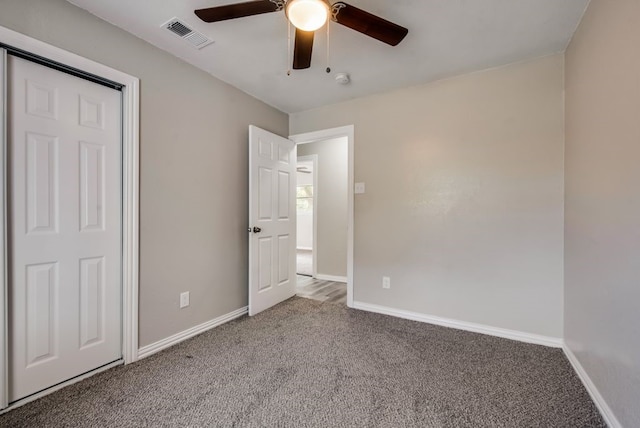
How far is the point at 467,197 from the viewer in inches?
100.0

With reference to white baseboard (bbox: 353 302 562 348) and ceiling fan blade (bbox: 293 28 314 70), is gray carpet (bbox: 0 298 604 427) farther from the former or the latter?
ceiling fan blade (bbox: 293 28 314 70)

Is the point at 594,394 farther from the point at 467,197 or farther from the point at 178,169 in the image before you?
the point at 178,169

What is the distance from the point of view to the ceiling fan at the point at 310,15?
1.32 metres

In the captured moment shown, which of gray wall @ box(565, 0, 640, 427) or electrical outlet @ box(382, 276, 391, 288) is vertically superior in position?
gray wall @ box(565, 0, 640, 427)

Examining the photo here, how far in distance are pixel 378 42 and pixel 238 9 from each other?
1092mm

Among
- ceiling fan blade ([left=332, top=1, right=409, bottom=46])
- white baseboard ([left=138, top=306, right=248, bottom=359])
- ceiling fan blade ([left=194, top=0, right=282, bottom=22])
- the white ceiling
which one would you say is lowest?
white baseboard ([left=138, top=306, right=248, bottom=359])

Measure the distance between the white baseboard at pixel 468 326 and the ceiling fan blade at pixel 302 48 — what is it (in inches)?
95.1

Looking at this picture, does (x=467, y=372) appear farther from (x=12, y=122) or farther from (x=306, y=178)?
(x=306, y=178)

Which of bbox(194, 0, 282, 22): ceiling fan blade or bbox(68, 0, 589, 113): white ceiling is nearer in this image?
bbox(194, 0, 282, 22): ceiling fan blade

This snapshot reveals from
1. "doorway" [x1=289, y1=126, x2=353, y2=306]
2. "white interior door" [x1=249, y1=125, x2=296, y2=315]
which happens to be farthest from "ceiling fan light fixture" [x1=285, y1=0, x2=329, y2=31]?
"doorway" [x1=289, y1=126, x2=353, y2=306]

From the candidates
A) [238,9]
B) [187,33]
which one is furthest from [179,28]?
[238,9]

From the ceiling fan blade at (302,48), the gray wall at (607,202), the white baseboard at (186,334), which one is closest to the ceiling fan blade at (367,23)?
the ceiling fan blade at (302,48)

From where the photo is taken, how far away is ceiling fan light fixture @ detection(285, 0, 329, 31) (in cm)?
129

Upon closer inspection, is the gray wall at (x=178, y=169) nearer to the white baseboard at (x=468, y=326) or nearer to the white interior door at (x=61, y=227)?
the white interior door at (x=61, y=227)
